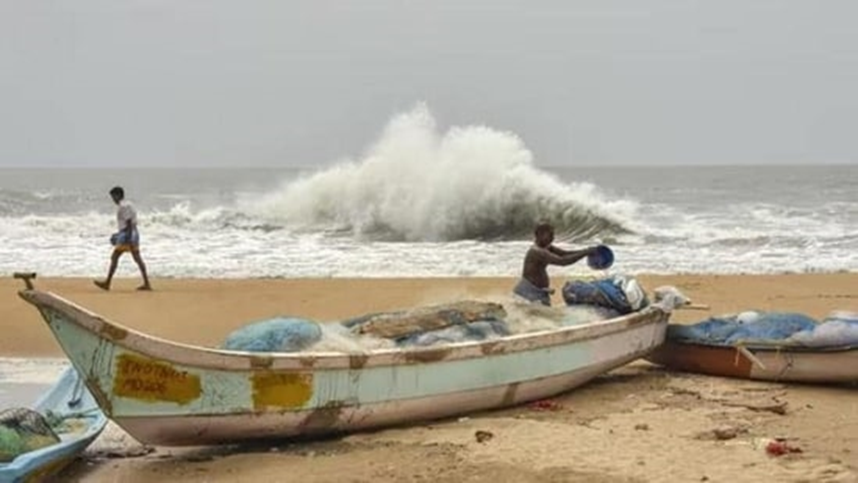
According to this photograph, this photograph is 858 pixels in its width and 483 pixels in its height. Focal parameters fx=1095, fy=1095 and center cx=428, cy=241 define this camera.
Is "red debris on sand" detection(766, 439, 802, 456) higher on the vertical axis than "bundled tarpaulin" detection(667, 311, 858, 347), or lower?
lower

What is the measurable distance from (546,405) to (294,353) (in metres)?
2.02

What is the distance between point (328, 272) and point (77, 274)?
3.86m

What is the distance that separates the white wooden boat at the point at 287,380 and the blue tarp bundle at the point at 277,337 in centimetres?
38

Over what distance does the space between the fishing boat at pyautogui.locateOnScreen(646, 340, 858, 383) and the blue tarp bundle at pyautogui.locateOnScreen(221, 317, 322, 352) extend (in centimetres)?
328

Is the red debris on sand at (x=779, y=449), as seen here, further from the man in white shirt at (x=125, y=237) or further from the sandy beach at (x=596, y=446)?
the man in white shirt at (x=125, y=237)

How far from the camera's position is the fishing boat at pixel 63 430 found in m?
5.61

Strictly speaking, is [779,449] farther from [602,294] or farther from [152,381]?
[152,381]

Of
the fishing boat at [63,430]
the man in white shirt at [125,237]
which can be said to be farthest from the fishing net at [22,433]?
the man in white shirt at [125,237]

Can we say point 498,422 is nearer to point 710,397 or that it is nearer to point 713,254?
point 710,397

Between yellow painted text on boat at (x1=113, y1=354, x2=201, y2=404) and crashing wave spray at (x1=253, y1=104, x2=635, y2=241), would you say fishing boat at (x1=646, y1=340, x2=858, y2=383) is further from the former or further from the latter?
crashing wave spray at (x1=253, y1=104, x2=635, y2=241)

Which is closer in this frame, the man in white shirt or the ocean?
the man in white shirt

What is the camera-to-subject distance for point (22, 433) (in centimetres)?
606

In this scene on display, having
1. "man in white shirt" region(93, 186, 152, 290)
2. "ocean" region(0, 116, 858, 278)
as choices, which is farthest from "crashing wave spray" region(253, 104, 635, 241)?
"man in white shirt" region(93, 186, 152, 290)

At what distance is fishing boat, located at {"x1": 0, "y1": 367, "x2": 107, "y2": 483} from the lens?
18.4 ft
